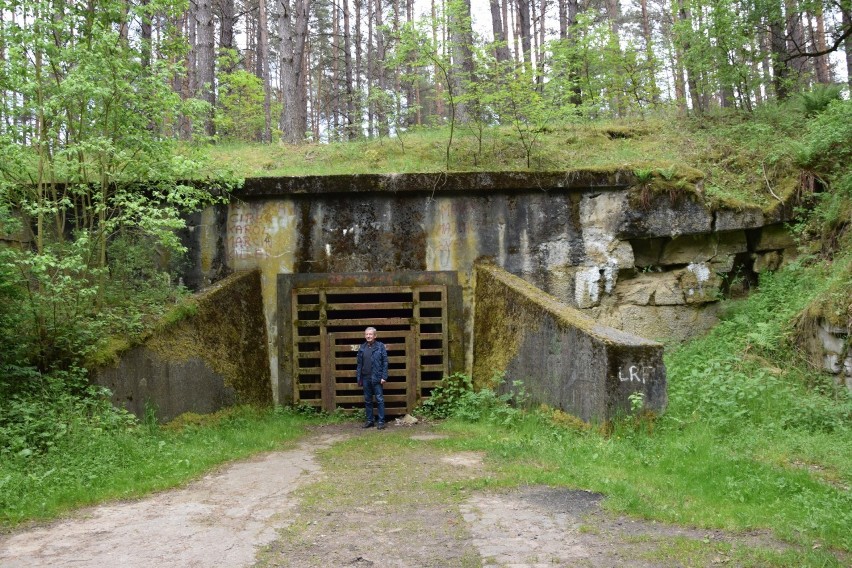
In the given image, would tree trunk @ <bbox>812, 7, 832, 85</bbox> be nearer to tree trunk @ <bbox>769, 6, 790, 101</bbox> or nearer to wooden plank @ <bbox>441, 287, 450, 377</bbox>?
tree trunk @ <bbox>769, 6, 790, 101</bbox>

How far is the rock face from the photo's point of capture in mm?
10492

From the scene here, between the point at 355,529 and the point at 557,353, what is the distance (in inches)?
149

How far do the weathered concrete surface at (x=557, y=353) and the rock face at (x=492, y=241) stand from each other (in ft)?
2.47

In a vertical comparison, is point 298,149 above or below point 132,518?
above

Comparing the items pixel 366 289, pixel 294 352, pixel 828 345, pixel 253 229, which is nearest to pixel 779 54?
pixel 828 345

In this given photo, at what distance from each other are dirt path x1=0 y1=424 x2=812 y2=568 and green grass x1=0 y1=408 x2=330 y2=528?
10.0 inches

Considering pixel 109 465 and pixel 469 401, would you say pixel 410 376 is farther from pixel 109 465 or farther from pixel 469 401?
pixel 109 465

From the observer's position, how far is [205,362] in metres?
8.56

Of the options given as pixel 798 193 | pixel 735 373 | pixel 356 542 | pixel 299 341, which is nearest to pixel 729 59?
pixel 798 193

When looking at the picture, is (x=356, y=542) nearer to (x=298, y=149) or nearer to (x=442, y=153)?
(x=442, y=153)

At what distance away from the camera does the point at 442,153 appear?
1213cm

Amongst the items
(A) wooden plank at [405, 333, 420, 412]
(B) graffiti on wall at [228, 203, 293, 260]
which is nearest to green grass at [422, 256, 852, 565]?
(A) wooden plank at [405, 333, 420, 412]

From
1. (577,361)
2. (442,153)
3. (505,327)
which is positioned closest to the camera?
(577,361)

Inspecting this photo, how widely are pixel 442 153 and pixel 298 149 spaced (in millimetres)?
3133
